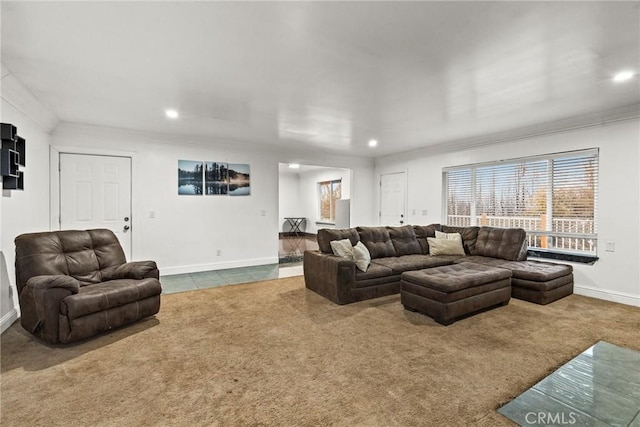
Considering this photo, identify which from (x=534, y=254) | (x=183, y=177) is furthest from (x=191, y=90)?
(x=534, y=254)

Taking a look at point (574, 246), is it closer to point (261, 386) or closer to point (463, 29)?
point (463, 29)

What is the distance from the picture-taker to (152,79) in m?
2.97

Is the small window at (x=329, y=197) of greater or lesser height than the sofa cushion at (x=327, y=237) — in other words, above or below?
above

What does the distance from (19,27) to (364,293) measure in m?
3.88

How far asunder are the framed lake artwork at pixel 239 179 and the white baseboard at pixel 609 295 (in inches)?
216

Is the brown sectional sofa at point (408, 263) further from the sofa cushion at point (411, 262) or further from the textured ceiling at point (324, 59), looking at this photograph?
the textured ceiling at point (324, 59)

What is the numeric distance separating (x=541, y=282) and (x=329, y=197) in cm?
733

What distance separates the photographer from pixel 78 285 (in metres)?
2.79

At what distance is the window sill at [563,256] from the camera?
4128 millimetres

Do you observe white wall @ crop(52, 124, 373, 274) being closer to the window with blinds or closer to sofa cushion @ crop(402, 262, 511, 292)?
sofa cushion @ crop(402, 262, 511, 292)

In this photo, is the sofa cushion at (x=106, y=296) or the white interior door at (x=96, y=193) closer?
the sofa cushion at (x=106, y=296)

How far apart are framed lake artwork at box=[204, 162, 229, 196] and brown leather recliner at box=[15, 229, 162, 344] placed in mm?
2219

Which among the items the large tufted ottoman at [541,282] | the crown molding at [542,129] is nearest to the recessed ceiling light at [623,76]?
the crown molding at [542,129]

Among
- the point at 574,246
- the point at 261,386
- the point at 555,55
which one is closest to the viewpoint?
the point at 261,386
